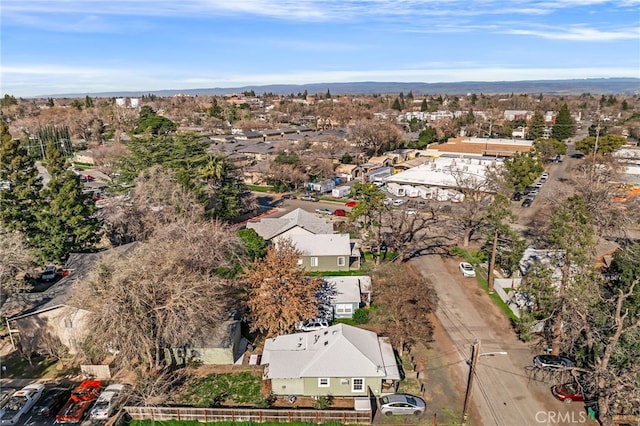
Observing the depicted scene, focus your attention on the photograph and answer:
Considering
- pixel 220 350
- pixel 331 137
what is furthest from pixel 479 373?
pixel 331 137

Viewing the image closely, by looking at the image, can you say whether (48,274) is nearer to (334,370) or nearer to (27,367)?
(27,367)

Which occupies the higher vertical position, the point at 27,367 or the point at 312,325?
the point at 312,325

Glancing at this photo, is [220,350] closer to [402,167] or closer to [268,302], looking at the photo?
[268,302]

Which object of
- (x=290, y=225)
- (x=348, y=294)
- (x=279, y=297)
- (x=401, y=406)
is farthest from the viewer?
(x=290, y=225)

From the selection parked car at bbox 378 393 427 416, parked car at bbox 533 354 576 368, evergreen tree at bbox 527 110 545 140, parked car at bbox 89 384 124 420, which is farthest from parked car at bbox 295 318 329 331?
evergreen tree at bbox 527 110 545 140

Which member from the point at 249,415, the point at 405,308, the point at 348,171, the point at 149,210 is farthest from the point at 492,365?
the point at 348,171

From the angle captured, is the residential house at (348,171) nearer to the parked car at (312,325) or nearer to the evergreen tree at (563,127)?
the parked car at (312,325)
